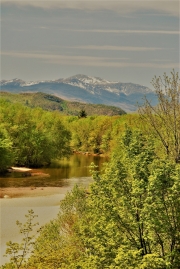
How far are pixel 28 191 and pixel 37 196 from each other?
3001 millimetres

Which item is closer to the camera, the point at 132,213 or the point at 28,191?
the point at 132,213

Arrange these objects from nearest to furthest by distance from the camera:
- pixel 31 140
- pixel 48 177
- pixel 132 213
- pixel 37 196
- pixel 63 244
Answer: pixel 132 213 → pixel 63 244 → pixel 37 196 → pixel 48 177 → pixel 31 140

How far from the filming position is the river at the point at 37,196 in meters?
33.5

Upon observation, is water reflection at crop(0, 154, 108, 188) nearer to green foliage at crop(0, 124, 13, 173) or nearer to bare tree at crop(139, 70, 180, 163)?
green foliage at crop(0, 124, 13, 173)

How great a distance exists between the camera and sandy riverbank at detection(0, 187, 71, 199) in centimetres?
4719

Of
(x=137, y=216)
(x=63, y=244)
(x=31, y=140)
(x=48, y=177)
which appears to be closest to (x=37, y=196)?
(x=48, y=177)

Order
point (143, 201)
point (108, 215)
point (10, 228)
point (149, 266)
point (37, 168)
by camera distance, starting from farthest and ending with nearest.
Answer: point (37, 168)
point (10, 228)
point (108, 215)
point (143, 201)
point (149, 266)

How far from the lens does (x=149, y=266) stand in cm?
1307

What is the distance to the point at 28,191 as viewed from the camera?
4959 cm

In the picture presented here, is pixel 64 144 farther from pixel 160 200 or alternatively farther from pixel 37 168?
pixel 160 200

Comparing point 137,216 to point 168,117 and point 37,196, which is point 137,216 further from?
point 37,196

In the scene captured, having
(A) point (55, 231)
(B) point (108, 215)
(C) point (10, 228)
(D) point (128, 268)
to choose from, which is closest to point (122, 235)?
(B) point (108, 215)

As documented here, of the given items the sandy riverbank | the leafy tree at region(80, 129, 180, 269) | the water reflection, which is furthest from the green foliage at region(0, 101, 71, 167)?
the leafy tree at region(80, 129, 180, 269)

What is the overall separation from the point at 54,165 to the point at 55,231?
5836 cm
